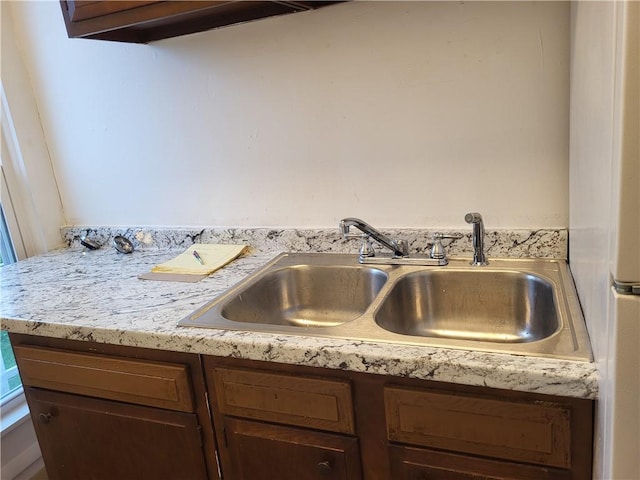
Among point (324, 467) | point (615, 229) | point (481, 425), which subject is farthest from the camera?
point (324, 467)

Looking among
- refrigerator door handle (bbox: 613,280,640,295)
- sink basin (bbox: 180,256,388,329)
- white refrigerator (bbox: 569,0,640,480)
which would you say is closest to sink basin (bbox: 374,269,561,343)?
sink basin (bbox: 180,256,388,329)

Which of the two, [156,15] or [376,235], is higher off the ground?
[156,15]

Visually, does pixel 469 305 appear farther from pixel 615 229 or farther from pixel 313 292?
pixel 615 229

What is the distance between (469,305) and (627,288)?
2.46 feet

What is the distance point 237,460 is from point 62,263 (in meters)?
1.04

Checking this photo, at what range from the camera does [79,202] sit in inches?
78.7

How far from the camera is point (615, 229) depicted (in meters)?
0.65

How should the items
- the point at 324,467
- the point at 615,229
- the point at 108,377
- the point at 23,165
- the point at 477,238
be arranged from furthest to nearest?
the point at 23,165 < the point at 477,238 < the point at 108,377 < the point at 324,467 < the point at 615,229

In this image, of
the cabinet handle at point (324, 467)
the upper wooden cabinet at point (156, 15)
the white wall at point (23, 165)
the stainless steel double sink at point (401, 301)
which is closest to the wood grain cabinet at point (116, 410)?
the stainless steel double sink at point (401, 301)

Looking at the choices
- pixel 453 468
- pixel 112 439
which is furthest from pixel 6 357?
pixel 453 468

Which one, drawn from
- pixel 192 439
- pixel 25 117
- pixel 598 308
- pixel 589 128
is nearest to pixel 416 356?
pixel 598 308

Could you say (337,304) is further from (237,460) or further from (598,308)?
(598,308)

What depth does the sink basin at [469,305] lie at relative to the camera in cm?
130

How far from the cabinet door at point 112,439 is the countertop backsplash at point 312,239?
654 mm
